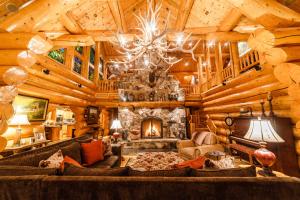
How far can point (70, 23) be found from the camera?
2.87m

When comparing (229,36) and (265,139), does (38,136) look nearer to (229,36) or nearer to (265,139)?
(265,139)

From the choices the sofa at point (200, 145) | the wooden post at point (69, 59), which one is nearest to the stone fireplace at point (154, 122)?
the sofa at point (200, 145)

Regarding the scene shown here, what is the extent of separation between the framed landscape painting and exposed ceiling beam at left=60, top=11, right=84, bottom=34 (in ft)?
6.44

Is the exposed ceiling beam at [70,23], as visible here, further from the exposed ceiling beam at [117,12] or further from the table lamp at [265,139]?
the table lamp at [265,139]

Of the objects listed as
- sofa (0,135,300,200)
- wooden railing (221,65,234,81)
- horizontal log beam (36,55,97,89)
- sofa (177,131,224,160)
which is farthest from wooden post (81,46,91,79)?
wooden railing (221,65,234,81)

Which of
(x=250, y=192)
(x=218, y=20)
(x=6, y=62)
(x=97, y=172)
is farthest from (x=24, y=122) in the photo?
(x=218, y=20)

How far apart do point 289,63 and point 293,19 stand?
66 cm

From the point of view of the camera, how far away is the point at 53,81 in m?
4.09

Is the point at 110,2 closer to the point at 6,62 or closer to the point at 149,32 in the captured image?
the point at 149,32

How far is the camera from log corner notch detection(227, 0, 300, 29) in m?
2.07

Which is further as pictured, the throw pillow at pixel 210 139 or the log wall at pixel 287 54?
the throw pillow at pixel 210 139

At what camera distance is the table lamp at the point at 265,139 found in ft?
5.61

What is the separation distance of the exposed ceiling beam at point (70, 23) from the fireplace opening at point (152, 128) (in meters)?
5.54

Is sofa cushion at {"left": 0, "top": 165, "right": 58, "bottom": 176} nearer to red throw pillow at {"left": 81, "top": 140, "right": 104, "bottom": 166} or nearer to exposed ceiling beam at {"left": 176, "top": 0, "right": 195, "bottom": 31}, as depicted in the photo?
red throw pillow at {"left": 81, "top": 140, "right": 104, "bottom": 166}
